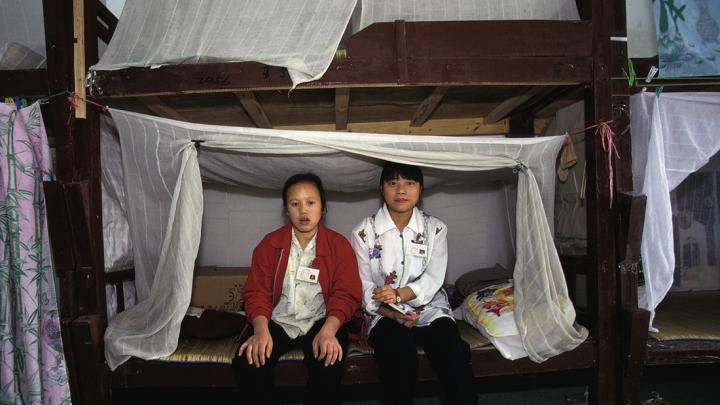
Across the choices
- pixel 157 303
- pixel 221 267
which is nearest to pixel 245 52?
pixel 157 303

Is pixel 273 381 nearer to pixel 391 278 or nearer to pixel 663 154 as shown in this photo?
pixel 391 278

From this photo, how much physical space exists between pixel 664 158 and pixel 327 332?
2064mm

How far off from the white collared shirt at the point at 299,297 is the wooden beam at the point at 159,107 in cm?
123

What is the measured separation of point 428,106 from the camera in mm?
3105

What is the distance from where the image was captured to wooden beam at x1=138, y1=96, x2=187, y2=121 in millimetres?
2706

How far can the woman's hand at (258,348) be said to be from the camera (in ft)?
6.87

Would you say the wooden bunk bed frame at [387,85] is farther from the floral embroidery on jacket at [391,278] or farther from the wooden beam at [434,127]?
the wooden beam at [434,127]

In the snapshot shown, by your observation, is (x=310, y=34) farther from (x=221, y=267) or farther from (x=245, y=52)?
(x=221, y=267)

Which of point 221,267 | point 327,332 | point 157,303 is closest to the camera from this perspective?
point 327,332

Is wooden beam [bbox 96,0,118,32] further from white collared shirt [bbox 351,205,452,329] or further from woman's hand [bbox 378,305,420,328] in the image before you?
woman's hand [bbox 378,305,420,328]

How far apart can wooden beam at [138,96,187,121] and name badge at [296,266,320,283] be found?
1.39m

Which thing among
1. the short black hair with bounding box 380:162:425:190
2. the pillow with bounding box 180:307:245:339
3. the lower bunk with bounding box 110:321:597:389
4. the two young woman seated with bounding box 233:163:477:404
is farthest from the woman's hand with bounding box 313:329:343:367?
the short black hair with bounding box 380:162:425:190

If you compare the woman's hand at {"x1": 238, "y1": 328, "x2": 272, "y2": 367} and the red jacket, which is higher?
the red jacket

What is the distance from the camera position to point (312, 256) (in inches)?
98.8
